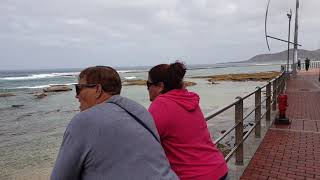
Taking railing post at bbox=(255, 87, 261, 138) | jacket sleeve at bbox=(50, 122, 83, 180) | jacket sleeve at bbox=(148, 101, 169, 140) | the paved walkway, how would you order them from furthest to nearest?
railing post at bbox=(255, 87, 261, 138), the paved walkway, jacket sleeve at bbox=(148, 101, 169, 140), jacket sleeve at bbox=(50, 122, 83, 180)

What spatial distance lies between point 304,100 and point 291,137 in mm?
7201

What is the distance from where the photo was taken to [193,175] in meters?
2.45

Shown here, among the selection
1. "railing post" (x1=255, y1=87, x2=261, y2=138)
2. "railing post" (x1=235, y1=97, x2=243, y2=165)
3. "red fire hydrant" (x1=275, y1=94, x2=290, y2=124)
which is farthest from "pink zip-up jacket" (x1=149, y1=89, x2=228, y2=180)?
"red fire hydrant" (x1=275, y1=94, x2=290, y2=124)

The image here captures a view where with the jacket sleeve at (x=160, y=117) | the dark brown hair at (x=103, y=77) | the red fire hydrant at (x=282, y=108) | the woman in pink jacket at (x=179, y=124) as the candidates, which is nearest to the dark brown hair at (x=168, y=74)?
the woman in pink jacket at (x=179, y=124)

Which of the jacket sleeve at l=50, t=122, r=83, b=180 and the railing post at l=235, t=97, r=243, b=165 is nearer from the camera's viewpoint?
the jacket sleeve at l=50, t=122, r=83, b=180

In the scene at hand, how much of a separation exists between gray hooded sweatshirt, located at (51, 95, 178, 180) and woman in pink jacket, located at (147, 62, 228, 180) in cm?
60

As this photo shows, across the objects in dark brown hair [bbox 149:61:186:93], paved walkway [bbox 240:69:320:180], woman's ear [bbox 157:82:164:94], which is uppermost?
dark brown hair [bbox 149:61:186:93]

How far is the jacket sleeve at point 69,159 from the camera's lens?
168 centimetres

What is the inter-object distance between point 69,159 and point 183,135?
92 cm

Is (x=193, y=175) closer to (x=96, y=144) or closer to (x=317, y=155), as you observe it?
(x=96, y=144)

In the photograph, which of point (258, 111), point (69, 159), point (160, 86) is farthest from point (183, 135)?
point (258, 111)

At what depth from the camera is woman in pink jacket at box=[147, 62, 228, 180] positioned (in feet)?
7.88

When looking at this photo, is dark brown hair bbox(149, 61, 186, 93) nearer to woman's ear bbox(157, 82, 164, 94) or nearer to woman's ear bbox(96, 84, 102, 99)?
woman's ear bbox(157, 82, 164, 94)

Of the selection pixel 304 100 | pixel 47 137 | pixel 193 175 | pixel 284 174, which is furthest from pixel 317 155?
pixel 47 137
